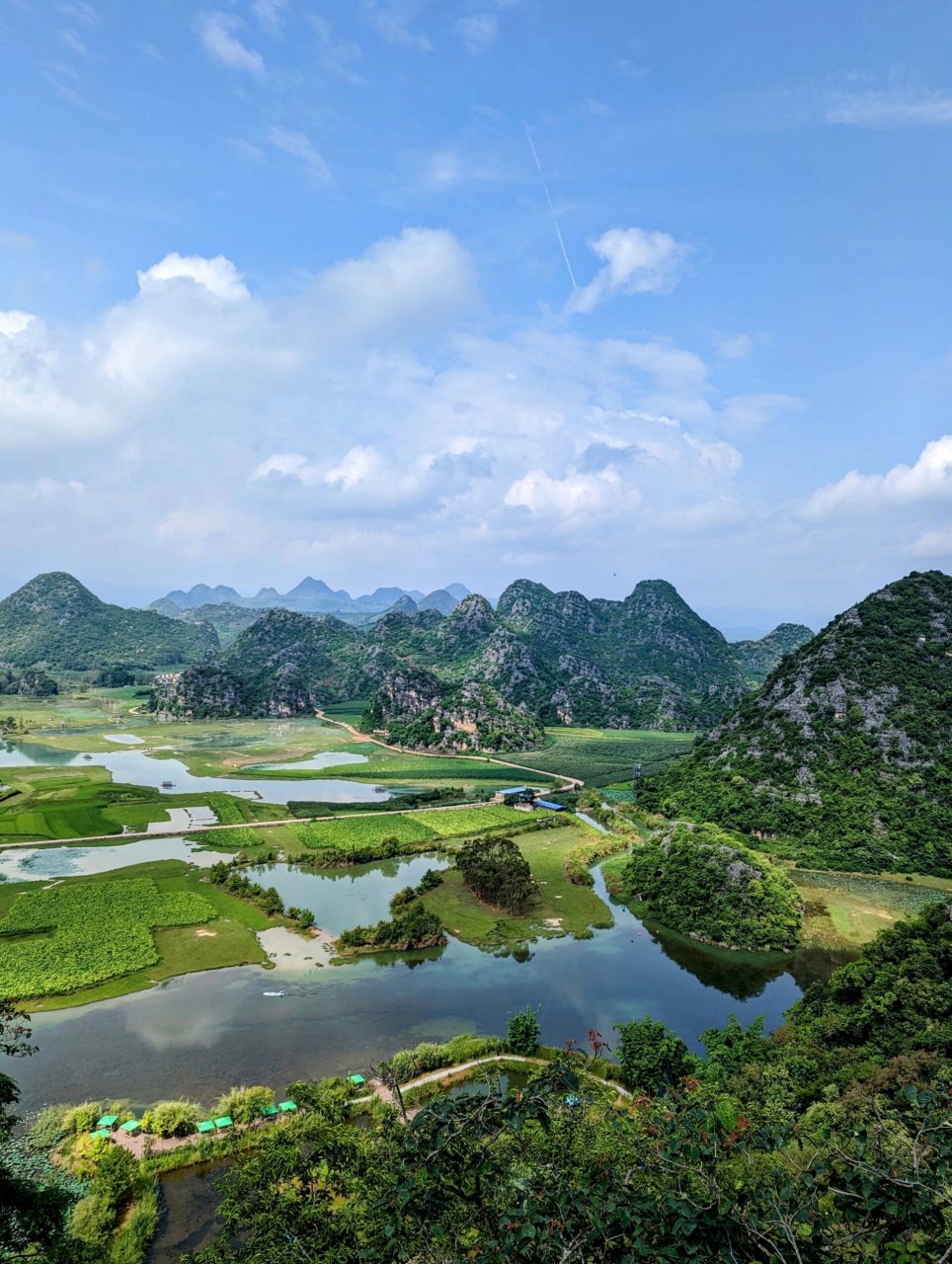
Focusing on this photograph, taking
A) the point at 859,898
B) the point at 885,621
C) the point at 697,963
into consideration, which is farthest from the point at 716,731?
the point at 697,963

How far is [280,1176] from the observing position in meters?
17.1

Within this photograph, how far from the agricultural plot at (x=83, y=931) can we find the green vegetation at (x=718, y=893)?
32212 mm

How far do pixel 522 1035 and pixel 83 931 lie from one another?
29093 millimetres

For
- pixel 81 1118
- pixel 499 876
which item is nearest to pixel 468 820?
pixel 499 876

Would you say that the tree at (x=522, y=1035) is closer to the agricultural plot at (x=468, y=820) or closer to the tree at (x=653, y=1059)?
the tree at (x=653, y=1059)

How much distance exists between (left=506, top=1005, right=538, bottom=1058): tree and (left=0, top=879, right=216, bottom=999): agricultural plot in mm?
21868

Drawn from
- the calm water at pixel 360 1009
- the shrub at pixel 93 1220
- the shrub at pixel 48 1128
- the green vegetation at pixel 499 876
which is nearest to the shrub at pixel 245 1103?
the calm water at pixel 360 1009

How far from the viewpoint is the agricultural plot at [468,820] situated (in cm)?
6812

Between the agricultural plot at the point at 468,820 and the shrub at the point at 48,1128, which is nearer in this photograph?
the shrub at the point at 48,1128

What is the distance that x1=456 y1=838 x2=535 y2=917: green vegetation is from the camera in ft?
158

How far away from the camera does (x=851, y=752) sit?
68438 millimetres

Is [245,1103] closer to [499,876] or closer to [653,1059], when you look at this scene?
[653,1059]

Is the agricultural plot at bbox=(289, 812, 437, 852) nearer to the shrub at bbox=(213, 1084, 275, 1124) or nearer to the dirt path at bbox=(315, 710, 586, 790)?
the dirt path at bbox=(315, 710, 586, 790)

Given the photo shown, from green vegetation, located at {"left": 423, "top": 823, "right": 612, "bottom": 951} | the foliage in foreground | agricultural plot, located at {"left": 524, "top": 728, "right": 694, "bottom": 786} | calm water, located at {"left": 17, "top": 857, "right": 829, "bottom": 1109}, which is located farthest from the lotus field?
the foliage in foreground
